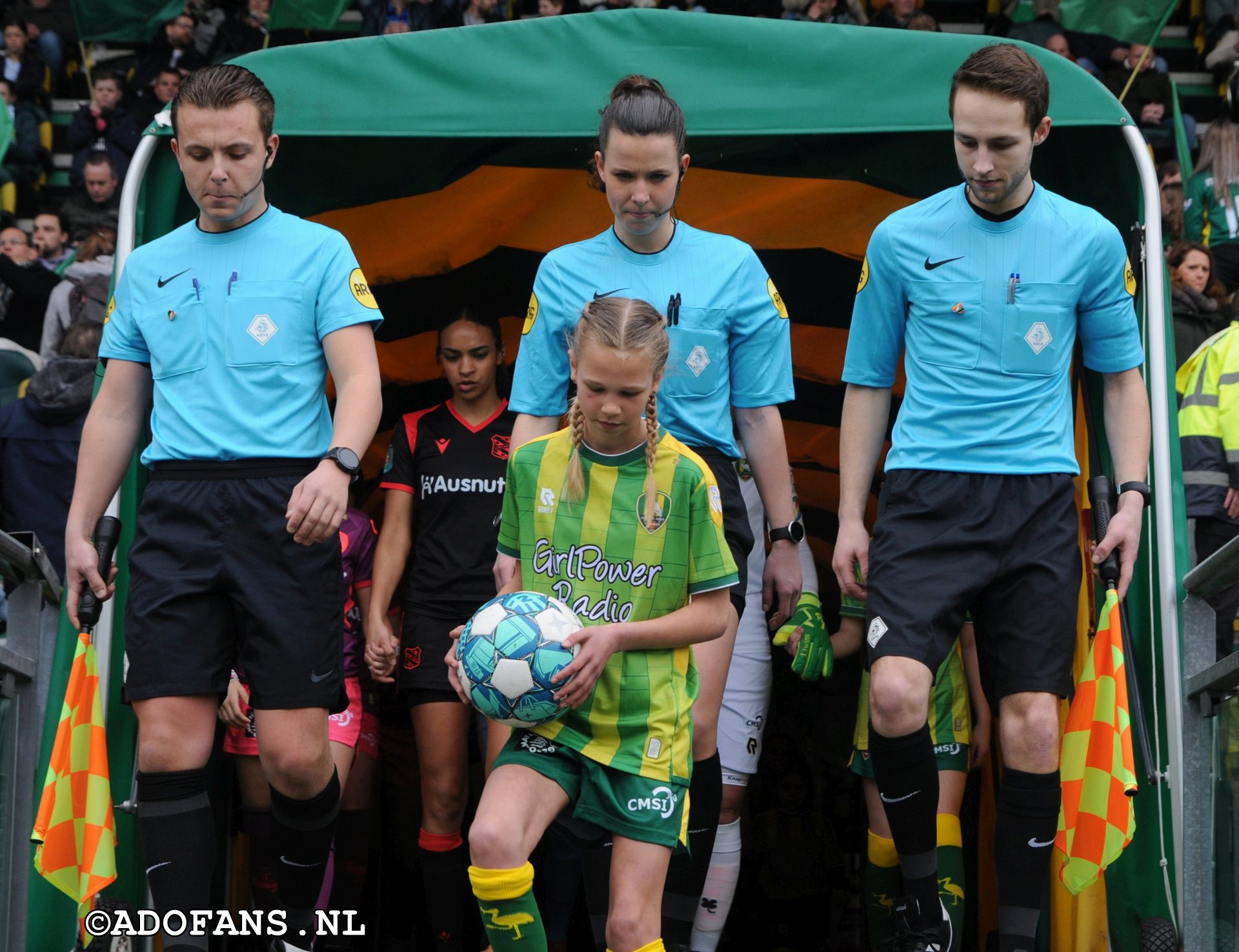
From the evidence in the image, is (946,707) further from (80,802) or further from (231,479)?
(80,802)

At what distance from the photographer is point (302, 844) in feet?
12.8

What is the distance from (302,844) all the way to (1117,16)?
548cm

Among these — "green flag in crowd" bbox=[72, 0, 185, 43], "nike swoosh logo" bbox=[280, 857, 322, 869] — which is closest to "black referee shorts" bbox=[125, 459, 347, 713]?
"nike swoosh logo" bbox=[280, 857, 322, 869]

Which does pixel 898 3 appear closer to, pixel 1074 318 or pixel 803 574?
pixel 803 574

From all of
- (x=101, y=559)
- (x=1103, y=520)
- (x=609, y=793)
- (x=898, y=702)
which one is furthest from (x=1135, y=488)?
(x=101, y=559)

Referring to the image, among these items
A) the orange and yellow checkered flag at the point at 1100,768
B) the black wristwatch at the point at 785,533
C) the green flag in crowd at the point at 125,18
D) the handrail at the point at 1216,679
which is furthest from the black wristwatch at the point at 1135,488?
the green flag in crowd at the point at 125,18

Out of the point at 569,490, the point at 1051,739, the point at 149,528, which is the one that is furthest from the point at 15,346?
the point at 1051,739

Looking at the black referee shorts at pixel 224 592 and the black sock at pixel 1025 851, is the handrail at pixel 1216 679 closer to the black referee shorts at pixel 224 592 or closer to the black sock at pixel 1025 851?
the black sock at pixel 1025 851

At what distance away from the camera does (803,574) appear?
528cm

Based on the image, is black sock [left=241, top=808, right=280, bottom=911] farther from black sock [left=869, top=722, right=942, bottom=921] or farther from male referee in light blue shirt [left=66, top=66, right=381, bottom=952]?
black sock [left=869, top=722, right=942, bottom=921]

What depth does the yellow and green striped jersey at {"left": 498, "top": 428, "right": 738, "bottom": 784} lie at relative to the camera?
133 inches

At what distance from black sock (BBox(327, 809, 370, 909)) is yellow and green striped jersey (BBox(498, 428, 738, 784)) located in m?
2.08

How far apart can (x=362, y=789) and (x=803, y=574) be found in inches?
68.4

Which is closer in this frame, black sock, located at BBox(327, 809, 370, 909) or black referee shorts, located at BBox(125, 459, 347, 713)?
black referee shorts, located at BBox(125, 459, 347, 713)
